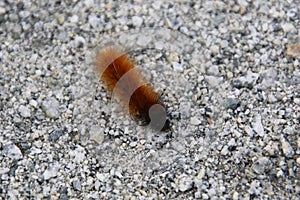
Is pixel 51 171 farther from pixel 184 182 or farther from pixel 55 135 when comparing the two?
pixel 184 182

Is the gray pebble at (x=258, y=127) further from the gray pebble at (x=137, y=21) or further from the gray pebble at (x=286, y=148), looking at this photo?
the gray pebble at (x=137, y=21)

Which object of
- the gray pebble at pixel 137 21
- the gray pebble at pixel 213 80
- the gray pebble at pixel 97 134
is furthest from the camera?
the gray pebble at pixel 137 21

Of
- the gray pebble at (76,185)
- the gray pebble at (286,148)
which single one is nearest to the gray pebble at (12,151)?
the gray pebble at (76,185)

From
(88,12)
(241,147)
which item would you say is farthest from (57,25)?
(241,147)

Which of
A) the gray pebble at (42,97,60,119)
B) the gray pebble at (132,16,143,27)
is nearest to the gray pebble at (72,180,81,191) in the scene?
the gray pebble at (42,97,60,119)

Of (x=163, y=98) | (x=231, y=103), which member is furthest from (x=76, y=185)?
(x=231, y=103)

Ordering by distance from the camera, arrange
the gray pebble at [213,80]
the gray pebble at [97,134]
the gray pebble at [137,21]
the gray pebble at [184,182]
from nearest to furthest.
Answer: the gray pebble at [184,182] < the gray pebble at [97,134] < the gray pebble at [213,80] < the gray pebble at [137,21]

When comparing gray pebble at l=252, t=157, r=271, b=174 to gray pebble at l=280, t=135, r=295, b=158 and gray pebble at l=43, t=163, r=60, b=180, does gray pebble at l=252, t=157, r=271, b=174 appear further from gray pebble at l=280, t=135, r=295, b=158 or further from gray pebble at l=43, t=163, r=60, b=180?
gray pebble at l=43, t=163, r=60, b=180
